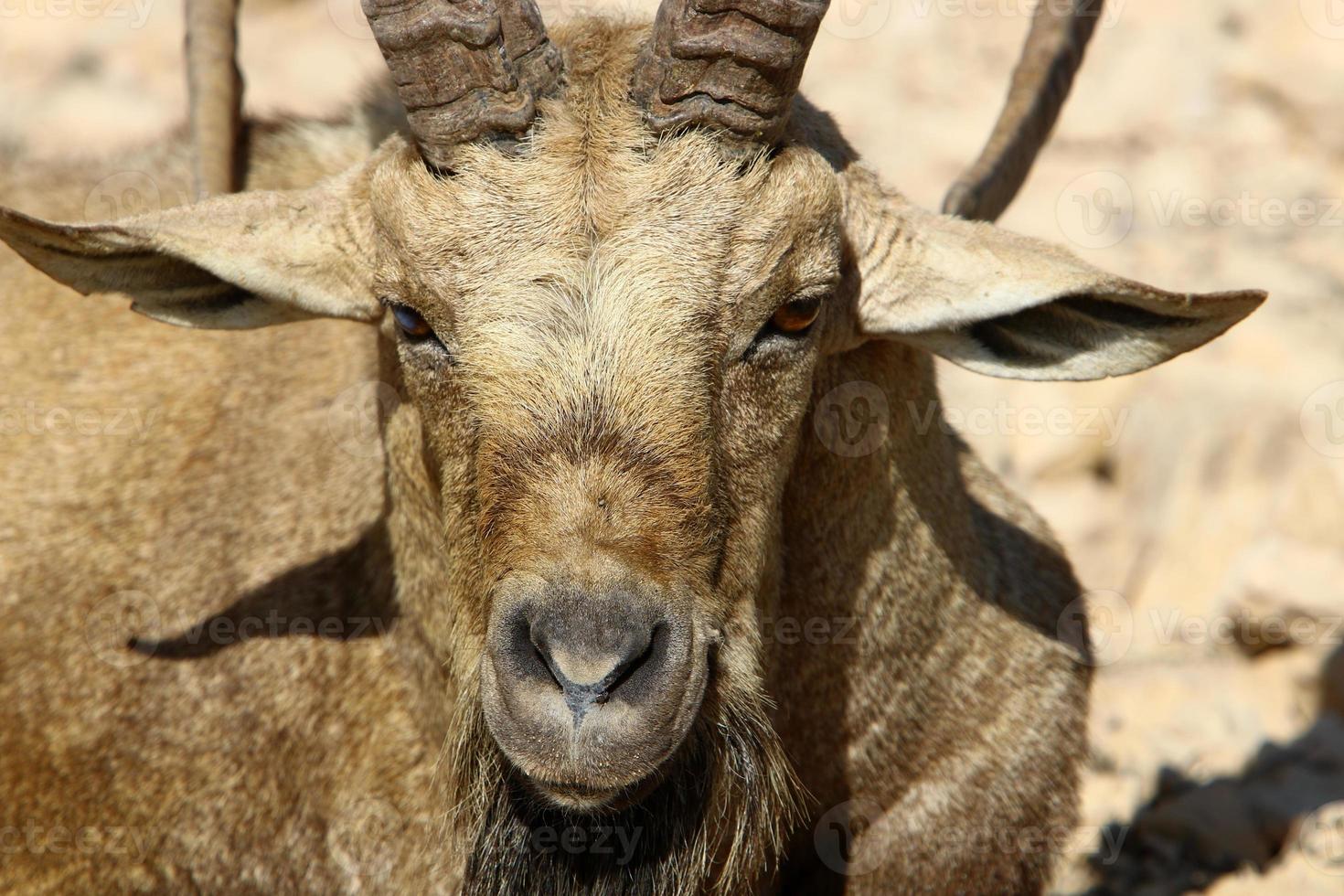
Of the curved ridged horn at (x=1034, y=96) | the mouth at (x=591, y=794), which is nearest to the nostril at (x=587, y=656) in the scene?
the mouth at (x=591, y=794)

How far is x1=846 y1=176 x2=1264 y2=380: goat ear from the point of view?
4965 millimetres

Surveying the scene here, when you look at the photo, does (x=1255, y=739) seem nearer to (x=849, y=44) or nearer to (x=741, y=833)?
(x=741, y=833)

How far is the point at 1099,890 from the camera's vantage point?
7617mm

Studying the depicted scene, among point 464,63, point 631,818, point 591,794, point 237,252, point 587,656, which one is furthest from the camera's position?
point 237,252

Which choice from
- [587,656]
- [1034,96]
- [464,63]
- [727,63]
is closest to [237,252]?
[464,63]

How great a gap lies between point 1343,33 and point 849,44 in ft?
14.0

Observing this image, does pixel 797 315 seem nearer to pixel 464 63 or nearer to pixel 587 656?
pixel 464 63

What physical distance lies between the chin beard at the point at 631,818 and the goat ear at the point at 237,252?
5.13 feet

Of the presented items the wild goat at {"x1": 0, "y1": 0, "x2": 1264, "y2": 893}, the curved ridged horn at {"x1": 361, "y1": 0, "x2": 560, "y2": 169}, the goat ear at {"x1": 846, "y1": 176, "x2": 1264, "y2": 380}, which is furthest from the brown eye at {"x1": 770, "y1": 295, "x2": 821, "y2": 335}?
the curved ridged horn at {"x1": 361, "y1": 0, "x2": 560, "y2": 169}

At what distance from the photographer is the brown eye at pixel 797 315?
4762mm

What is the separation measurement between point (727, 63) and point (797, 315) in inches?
32.5

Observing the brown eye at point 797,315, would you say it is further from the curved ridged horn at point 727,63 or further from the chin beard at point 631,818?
the chin beard at point 631,818

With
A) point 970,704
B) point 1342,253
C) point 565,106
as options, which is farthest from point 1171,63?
point 565,106

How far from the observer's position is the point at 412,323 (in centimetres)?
482
